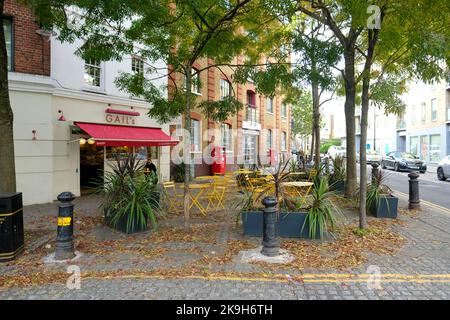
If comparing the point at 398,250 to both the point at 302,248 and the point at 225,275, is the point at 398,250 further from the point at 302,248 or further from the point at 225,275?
the point at 225,275

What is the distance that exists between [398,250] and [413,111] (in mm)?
35141

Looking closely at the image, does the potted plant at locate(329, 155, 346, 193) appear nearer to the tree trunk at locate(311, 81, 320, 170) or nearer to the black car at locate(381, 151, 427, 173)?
the tree trunk at locate(311, 81, 320, 170)

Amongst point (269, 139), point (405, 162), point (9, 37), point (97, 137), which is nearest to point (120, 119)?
point (97, 137)

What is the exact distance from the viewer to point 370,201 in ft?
28.1

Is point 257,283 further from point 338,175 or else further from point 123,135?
point 123,135

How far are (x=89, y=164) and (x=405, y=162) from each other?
22320mm

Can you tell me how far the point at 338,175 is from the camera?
12.3m

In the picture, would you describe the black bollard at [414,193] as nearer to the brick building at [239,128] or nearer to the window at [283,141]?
the brick building at [239,128]

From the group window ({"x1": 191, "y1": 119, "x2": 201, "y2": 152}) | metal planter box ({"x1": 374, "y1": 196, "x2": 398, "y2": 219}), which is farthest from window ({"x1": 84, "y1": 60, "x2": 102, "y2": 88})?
metal planter box ({"x1": 374, "y1": 196, "x2": 398, "y2": 219})

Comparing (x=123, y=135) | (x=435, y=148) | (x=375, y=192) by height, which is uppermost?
(x=123, y=135)

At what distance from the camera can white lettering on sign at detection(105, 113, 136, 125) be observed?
43.0 ft

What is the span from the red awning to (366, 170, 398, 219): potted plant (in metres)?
8.11

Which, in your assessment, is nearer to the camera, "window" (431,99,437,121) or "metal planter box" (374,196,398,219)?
"metal planter box" (374,196,398,219)
